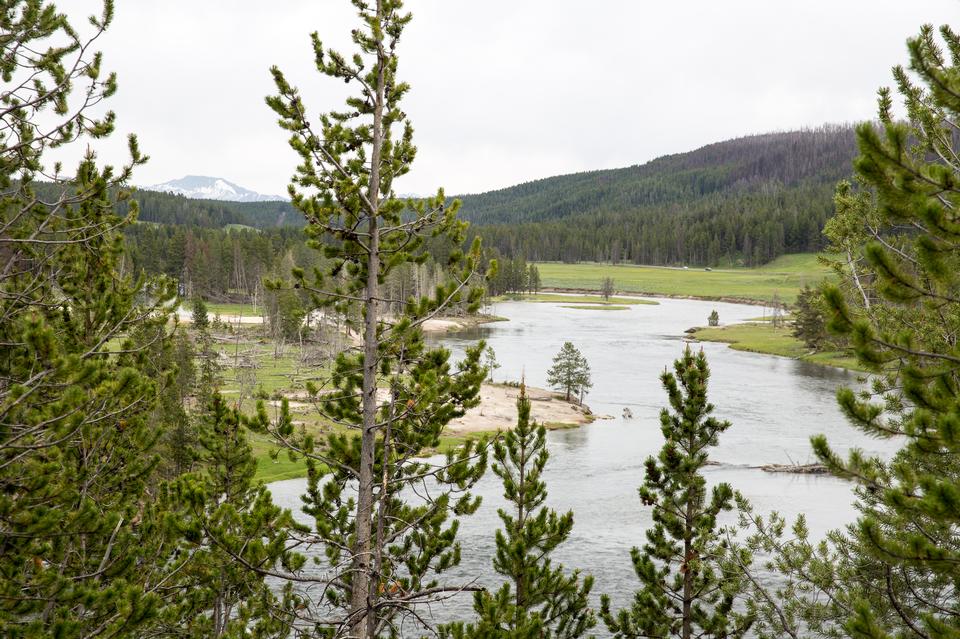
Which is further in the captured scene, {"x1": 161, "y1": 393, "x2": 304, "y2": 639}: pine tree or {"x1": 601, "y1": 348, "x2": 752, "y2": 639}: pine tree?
{"x1": 601, "y1": 348, "x2": 752, "y2": 639}: pine tree

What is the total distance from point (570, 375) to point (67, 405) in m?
52.9

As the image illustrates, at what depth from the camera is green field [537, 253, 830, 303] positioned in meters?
152

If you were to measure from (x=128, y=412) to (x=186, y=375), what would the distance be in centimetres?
2940

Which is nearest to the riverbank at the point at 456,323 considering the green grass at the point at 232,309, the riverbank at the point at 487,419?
the green grass at the point at 232,309

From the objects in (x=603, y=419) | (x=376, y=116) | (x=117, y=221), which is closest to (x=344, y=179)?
(x=376, y=116)

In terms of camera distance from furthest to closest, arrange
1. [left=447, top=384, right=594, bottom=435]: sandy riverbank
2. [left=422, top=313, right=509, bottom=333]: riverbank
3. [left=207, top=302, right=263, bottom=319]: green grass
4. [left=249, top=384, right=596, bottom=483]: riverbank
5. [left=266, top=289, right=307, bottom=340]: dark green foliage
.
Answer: [left=207, top=302, right=263, bottom=319]: green grass → [left=422, top=313, right=509, bottom=333]: riverbank → [left=266, top=289, right=307, bottom=340]: dark green foliage → [left=447, top=384, right=594, bottom=435]: sandy riverbank → [left=249, top=384, right=596, bottom=483]: riverbank

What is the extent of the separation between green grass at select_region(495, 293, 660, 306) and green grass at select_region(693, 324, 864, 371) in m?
42.7

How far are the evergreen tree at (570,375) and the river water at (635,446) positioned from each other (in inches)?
60.8

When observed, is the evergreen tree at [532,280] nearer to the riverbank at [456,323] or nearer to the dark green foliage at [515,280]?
the dark green foliage at [515,280]

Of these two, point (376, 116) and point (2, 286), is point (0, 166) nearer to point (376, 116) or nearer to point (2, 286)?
point (2, 286)

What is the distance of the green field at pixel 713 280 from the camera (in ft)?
500

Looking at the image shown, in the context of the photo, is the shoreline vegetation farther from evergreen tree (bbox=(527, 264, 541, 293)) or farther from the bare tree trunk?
the bare tree trunk

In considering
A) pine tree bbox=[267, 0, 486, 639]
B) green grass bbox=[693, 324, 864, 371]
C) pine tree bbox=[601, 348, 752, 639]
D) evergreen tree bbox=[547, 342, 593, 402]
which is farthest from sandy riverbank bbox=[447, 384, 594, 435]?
pine tree bbox=[267, 0, 486, 639]

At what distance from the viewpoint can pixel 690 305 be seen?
5517 inches
